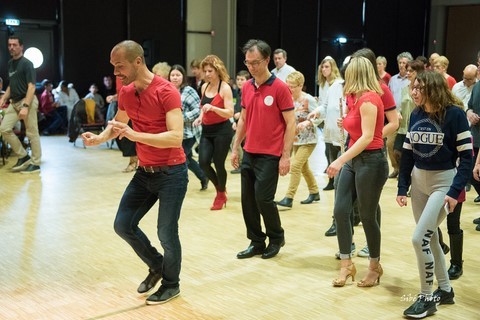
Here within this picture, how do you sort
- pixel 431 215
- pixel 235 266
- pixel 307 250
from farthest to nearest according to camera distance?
1. pixel 307 250
2. pixel 235 266
3. pixel 431 215

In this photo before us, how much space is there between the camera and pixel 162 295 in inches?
157

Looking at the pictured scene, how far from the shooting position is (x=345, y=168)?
419cm

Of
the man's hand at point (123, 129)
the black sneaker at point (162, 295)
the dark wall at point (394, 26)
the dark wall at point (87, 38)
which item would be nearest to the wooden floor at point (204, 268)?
the black sneaker at point (162, 295)

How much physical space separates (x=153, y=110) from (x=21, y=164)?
5908mm

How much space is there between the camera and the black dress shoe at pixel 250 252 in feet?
16.2

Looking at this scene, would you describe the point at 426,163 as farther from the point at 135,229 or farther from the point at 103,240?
the point at 103,240

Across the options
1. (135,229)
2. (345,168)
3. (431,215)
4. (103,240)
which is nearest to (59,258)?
(103,240)

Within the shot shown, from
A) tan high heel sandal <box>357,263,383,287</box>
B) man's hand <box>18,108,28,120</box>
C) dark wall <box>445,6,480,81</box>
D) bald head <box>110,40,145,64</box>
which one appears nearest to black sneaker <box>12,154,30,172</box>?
man's hand <box>18,108,28,120</box>

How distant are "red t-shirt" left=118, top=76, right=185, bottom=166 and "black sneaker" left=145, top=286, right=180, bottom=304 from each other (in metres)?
0.82

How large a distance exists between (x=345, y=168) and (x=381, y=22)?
53.4 ft

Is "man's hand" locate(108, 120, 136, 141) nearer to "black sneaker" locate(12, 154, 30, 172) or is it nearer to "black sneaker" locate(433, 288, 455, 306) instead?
"black sneaker" locate(433, 288, 455, 306)

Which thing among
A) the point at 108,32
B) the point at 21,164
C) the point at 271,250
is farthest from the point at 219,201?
the point at 108,32

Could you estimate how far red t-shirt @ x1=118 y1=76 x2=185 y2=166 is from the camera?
3703 millimetres

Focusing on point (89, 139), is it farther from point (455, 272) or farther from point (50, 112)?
point (50, 112)
